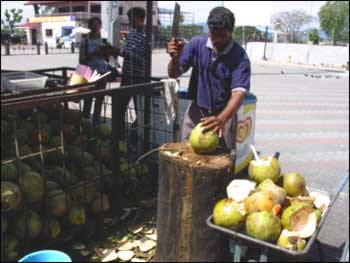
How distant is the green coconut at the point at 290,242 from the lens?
6.89 ft

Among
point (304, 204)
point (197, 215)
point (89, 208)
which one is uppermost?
point (304, 204)

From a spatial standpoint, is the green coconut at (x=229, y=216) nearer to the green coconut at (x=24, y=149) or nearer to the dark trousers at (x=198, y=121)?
the dark trousers at (x=198, y=121)

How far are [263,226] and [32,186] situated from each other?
1.62m

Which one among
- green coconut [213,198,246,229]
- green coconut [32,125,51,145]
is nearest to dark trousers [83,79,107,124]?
green coconut [32,125,51,145]

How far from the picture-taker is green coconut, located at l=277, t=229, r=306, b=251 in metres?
2.10

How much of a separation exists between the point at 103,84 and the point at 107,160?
2.70 feet

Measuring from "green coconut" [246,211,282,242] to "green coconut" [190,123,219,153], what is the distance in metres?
0.64

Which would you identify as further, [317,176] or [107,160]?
[317,176]

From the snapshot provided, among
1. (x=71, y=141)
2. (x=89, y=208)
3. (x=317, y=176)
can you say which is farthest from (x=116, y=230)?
(x=317, y=176)

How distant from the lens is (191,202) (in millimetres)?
2584

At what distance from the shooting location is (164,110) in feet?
12.8

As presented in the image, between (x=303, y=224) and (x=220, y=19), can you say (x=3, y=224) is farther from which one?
(x=220, y=19)

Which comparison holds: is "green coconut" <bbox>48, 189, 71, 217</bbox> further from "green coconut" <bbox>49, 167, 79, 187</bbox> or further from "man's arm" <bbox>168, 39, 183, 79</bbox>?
"man's arm" <bbox>168, 39, 183, 79</bbox>

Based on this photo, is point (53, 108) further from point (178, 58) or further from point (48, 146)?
point (178, 58)
